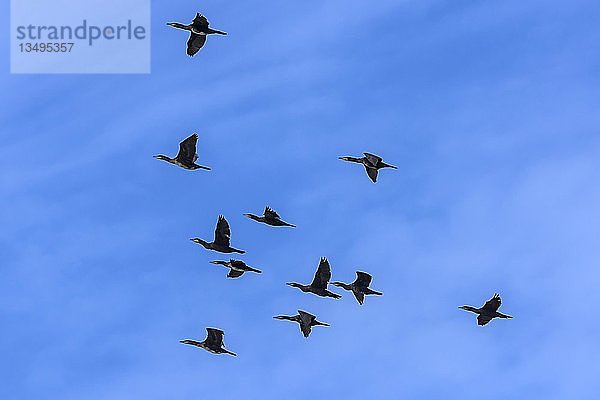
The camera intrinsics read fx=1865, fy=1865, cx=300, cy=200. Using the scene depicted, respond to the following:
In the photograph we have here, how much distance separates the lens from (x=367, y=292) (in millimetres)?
109562

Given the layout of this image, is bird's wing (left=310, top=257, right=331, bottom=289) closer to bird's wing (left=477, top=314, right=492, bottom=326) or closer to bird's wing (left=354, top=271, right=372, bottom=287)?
bird's wing (left=354, top=271, right=372, bottom=287)

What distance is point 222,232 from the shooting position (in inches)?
4213

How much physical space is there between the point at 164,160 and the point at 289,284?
36.1 ft

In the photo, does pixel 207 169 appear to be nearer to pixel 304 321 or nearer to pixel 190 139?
pixel 190 139

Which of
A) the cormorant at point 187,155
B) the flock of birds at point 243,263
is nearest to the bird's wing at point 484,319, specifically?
the flock of birds at point 243,263

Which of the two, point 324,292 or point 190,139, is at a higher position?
point 190,139

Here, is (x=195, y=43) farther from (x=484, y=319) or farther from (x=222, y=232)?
(x=484, y=319)

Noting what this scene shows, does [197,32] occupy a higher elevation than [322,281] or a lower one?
higher

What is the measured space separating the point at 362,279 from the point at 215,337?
928 cm

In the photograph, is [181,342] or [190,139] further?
[181,342]

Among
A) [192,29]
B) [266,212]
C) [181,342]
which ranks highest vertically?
[192,29]

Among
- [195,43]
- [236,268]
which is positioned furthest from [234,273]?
[195,43]

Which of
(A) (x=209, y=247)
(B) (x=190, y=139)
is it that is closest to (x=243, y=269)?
(A) (x=209, y=247)

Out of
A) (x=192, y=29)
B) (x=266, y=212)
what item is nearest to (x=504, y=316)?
(x=266, y=212)
